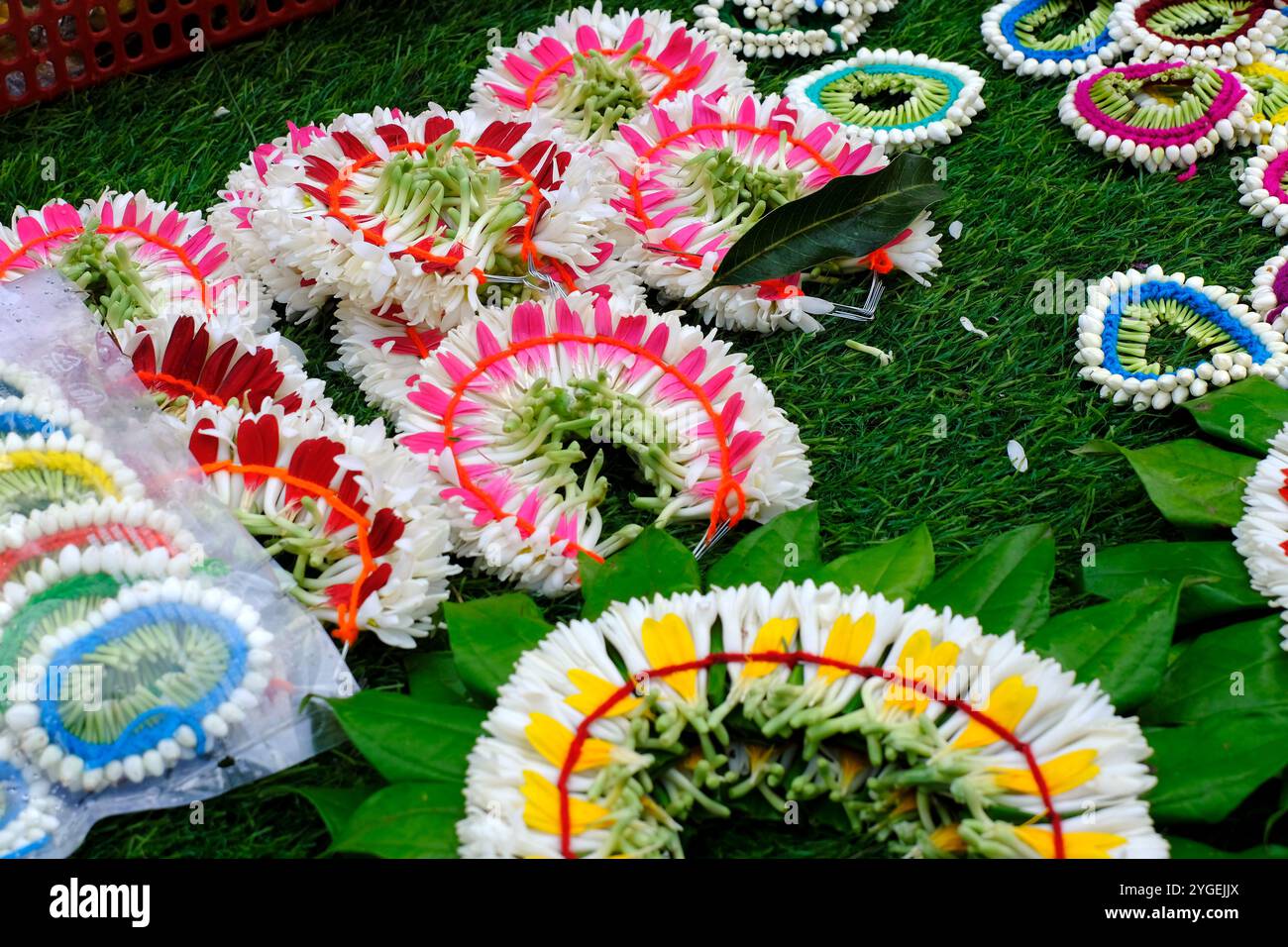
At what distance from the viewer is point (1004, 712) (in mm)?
1066

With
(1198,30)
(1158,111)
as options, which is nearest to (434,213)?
(1158,111)

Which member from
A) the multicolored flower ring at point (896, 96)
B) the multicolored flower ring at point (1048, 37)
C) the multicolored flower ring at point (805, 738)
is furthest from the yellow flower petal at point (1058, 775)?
the multicolored flower ring at point (1048, 37)

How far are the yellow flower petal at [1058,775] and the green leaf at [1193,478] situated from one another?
1.35 ft

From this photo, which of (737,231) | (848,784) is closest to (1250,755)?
(848,784)

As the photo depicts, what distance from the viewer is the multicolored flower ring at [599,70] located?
1.81 meters

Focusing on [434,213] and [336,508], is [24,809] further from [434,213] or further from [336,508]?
[434,213]

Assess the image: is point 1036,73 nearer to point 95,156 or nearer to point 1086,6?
point 1086,6

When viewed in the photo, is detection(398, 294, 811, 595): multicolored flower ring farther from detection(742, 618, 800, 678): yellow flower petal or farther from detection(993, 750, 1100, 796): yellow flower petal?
detection(993, 750, 1100, 796): yellow flower petal

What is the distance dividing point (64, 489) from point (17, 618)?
153 millimetres

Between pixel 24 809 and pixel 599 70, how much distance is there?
1.23m

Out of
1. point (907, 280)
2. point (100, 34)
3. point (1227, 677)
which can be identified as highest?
point (100, 34)

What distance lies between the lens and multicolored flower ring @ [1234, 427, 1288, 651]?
1.22 meters

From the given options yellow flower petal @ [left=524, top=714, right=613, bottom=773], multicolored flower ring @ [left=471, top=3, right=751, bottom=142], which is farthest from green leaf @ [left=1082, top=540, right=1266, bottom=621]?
multicolored flower ring @ [left=471, top=3, right=751, bottom=142]

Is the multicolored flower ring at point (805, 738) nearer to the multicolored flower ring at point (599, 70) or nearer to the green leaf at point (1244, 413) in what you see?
the green leaf at point (1244, 413)
